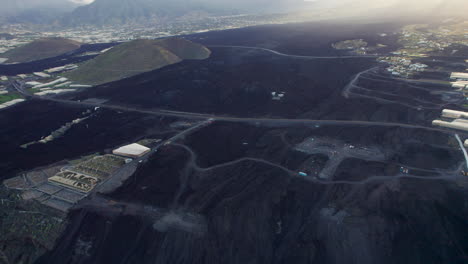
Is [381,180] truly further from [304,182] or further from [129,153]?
[129,153]

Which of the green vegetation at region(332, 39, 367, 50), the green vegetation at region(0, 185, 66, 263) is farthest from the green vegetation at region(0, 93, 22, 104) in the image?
the green vegetation at region(332, 39, 367, 50)

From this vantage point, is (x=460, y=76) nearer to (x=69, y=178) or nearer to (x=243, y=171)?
(x=243, y=171)

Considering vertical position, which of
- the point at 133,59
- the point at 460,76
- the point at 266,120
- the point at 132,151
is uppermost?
the point at 460,76

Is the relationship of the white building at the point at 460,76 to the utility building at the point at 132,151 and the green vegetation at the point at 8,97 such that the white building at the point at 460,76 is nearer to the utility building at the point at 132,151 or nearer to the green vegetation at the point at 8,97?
the utility building at the point at 132,151

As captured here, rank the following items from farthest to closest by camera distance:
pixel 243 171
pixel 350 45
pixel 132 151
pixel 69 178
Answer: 1. pixel 350 45
2. pixel 132 151
3. pixel 243 171
4. pixel 69 178

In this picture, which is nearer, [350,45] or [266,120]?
[266,120]

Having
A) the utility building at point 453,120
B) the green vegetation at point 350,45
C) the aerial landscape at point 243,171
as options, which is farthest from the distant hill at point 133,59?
the utility building at point 453,120

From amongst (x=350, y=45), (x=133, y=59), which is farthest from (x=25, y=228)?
(x=350, y=45)

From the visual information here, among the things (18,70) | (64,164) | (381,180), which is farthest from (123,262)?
(18,70)

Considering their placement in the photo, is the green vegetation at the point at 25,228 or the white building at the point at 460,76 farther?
the white building at the point at 460,76
